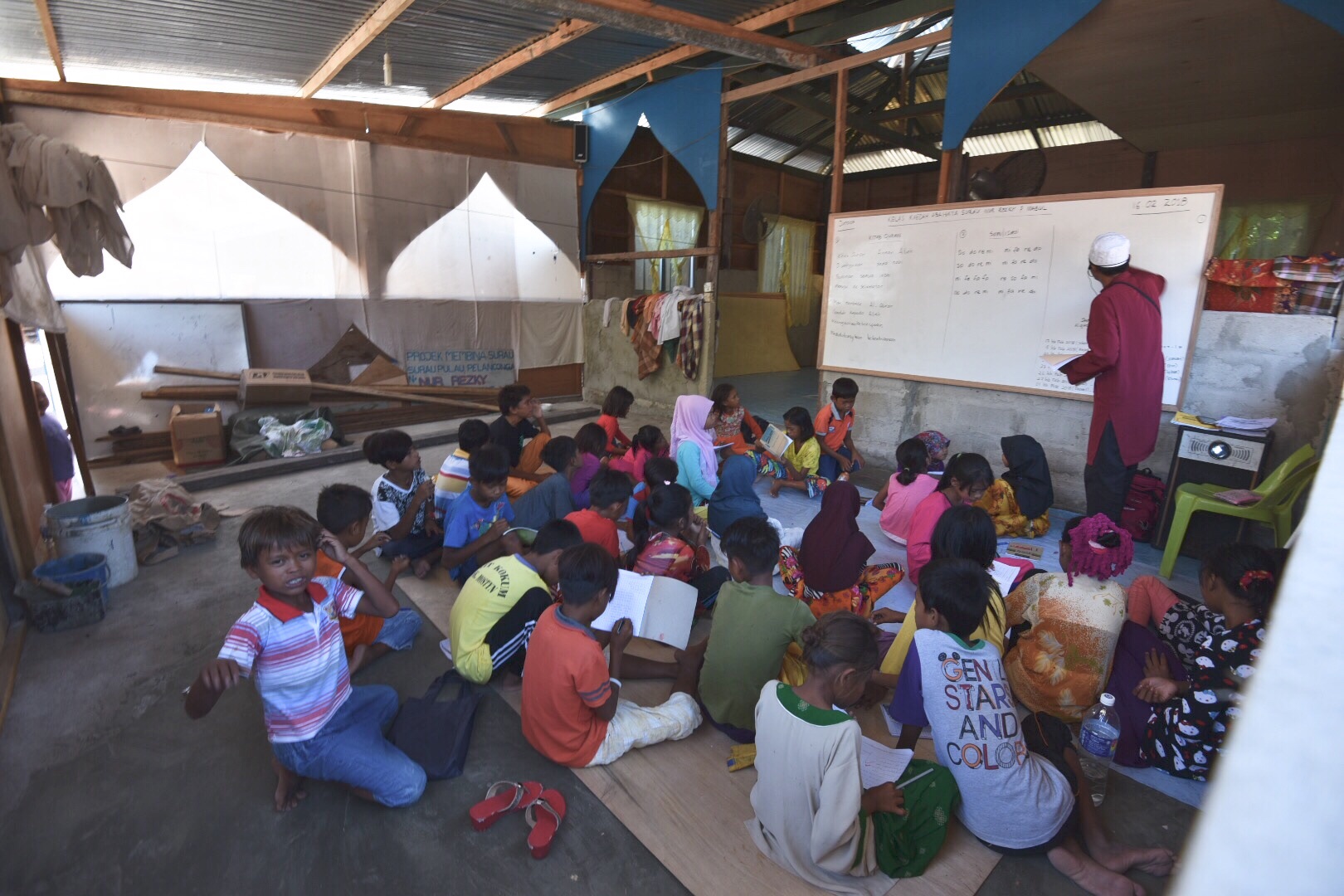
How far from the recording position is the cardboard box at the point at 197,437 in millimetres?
5797

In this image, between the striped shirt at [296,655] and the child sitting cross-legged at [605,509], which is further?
the child sitting cross-legged at [605,509]

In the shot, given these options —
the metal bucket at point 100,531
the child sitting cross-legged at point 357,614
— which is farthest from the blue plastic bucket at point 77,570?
A: the child sitting cross-legged at point 357,614

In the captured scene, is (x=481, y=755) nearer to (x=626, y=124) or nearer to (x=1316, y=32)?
(x=1316, y=32)

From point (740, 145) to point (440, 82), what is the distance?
6.29m

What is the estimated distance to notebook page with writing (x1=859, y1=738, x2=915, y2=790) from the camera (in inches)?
82.5

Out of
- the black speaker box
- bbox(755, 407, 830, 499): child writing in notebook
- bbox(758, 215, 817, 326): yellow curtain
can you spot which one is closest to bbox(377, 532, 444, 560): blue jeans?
bbox(755, 407, 830, 499): child writing in notebook

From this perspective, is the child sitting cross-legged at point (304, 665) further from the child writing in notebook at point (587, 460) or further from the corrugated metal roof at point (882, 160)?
the corrugated metal roof at point (882, 160)

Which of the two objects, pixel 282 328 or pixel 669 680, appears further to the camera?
pixel 282 328

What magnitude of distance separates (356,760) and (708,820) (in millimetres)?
1069

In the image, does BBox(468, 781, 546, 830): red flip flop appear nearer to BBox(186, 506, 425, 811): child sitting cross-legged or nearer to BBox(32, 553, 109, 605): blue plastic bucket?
BBox(186, 506, 425, 811): child sitting cross-legged

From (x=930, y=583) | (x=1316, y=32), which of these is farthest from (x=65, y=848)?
(x=1316, y=32)

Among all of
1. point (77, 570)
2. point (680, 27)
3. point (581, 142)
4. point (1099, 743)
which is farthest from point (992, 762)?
point (581, 142)

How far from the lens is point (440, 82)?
21.8 ft

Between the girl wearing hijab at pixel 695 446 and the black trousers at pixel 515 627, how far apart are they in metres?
1.59
